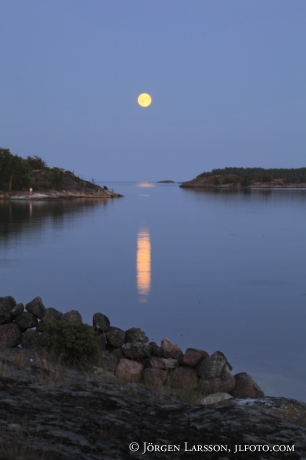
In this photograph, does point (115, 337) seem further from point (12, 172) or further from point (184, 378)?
point (12, 172)

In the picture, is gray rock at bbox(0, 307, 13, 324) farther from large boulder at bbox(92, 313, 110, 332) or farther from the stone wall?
large boulder at bbox(92, 313, 110, 332)

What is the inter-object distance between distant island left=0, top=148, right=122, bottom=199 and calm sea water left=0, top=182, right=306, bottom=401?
120 feet

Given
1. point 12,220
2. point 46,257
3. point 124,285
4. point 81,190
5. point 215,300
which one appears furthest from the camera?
point 81,190

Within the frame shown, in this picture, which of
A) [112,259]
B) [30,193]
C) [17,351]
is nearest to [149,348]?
[17,351]

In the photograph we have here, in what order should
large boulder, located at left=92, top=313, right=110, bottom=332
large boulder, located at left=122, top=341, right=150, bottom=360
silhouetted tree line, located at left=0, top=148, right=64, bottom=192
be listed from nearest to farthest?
large boulder, located at left=122, top=341, right=150, bottom=360
large boulder, located at left=92, top=313, right=110, bottom=332
silhouetted tree line, located at left=0, top=148, right=64, bottom=192

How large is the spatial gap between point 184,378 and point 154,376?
55 centimetres

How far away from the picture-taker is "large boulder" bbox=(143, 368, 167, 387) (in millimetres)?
8609

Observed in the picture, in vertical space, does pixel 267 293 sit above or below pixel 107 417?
below

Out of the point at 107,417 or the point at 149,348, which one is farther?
the point at 149,348

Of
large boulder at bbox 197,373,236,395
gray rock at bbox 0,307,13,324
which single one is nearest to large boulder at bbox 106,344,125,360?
large boulder at bbox 197,373,236,395

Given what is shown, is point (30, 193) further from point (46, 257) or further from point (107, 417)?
point (107, 417)

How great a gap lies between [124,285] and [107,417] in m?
12.2

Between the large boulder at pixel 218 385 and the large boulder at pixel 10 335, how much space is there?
3.83m

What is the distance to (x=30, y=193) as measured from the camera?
68.1 m
